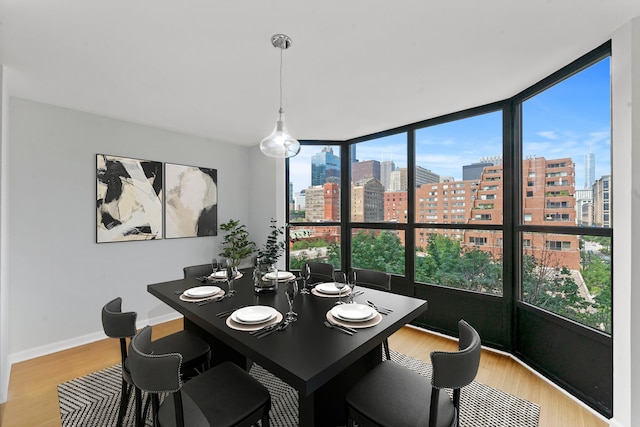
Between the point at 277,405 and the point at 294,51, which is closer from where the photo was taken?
the point at 294,51

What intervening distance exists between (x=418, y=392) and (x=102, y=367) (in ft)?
9.25

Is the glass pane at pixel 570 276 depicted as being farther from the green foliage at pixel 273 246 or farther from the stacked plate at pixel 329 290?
the green foliage at pixel 273 246

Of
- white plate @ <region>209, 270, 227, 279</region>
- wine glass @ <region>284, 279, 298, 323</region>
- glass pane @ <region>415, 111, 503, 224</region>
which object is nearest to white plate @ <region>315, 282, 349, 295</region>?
wine glass @ <region>284, 279, 298, 323</region>

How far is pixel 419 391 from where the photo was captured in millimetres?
1384

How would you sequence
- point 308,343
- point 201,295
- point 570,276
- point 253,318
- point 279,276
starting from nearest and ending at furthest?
point 308,343, point 253,318, point 201,295, point 570,276, point 279,276

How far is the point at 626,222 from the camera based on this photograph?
5.49 feet

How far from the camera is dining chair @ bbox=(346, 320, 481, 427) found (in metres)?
1.10

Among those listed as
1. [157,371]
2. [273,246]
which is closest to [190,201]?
[273,246]

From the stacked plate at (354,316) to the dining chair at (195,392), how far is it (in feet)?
1.69

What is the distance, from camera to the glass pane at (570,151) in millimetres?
1963

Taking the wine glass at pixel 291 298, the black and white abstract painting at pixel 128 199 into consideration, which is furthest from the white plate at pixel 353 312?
the black and white abstract painting at pixel 128 199

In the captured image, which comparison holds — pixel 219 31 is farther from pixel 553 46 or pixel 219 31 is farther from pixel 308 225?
pixel 308 225

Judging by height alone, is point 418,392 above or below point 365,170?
below

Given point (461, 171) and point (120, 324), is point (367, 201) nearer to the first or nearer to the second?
point (461, 171)
